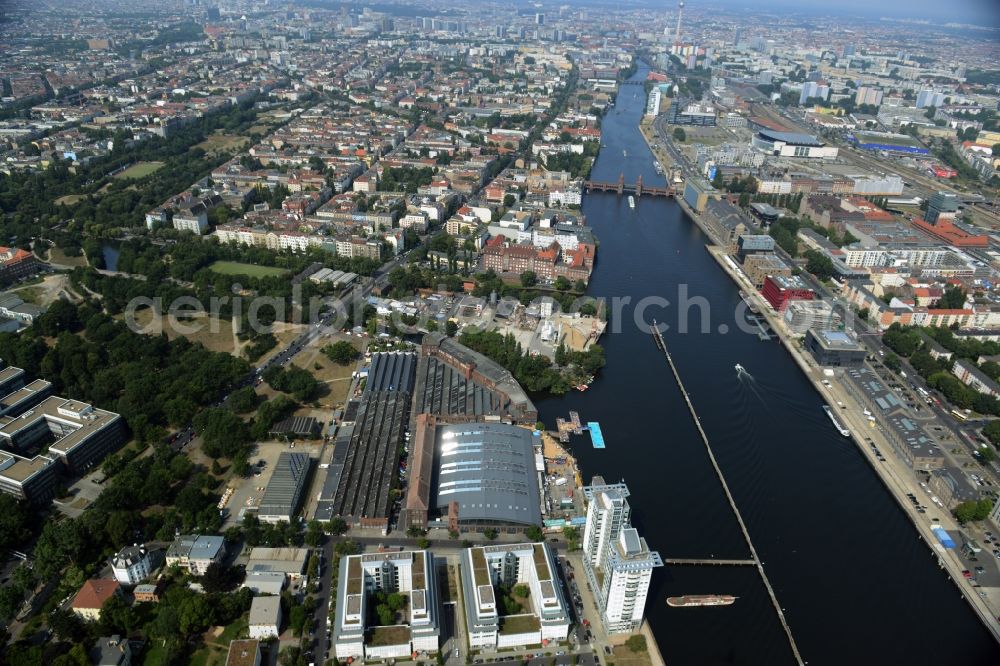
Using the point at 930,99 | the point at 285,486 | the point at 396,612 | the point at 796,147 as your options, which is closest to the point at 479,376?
the point at 285,486

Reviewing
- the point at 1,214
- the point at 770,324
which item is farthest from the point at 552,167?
the point at 1,214

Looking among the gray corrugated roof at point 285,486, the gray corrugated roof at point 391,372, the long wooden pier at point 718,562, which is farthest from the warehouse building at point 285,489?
the long wooden pier at point 718,562

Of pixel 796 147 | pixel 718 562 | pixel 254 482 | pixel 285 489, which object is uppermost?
pixel 796 147

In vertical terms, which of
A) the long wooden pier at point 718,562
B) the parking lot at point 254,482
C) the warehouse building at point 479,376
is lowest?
the parking lot at point 254,482

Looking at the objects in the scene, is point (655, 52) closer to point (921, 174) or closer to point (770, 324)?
Result: point (921, 174)

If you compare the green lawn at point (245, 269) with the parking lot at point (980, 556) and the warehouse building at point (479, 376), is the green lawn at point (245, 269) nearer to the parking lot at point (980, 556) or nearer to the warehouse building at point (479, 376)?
the warehouse building at point (479, 376)

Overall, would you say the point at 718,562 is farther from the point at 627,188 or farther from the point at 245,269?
the point at 627,188
